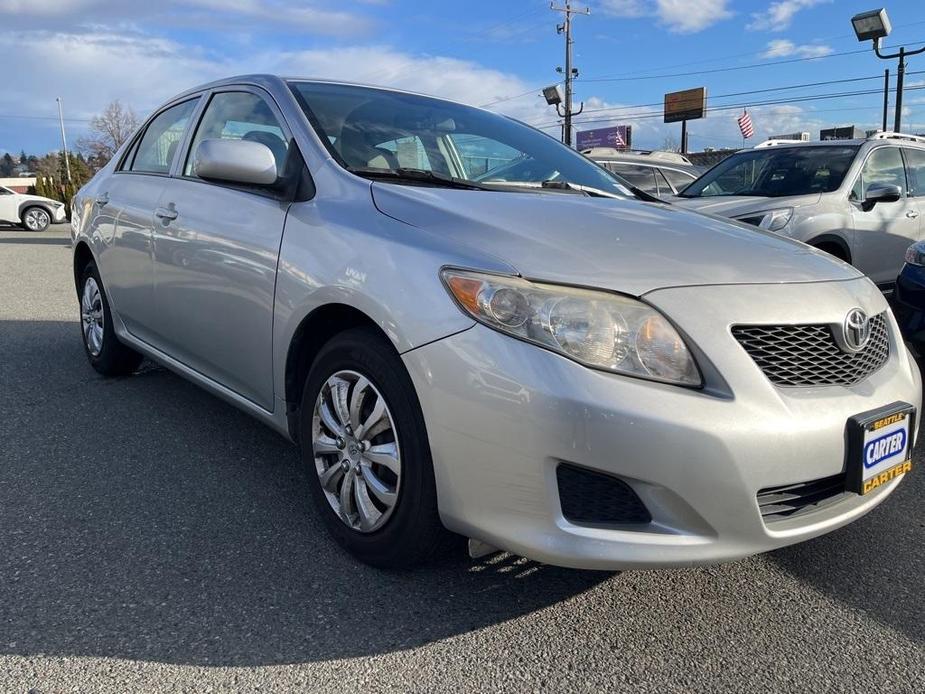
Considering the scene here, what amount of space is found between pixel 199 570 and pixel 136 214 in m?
2.08

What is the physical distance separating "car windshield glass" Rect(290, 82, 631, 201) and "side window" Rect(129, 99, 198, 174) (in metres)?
0.95

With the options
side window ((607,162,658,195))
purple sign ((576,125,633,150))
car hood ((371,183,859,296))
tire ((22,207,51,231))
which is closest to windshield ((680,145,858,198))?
side window ((607,162,658,195))

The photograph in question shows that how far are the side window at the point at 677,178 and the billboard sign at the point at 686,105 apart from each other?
3939 centimetres

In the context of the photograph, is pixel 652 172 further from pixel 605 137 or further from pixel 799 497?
pixel 605 137

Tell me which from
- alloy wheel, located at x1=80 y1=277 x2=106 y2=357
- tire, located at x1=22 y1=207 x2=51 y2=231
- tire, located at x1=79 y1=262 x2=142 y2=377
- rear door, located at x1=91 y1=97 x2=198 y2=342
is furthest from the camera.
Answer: tire, located at x1=22 y1=207 x2=51 y2=231

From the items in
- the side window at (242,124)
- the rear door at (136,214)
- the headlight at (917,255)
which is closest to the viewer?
the side window at (242,124)

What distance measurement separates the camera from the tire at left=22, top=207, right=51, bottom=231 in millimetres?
20625

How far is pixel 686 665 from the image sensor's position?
2.06 metres

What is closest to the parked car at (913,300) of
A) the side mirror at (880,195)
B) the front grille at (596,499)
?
the side mirror at (880,195)

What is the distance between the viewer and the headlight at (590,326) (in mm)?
1952

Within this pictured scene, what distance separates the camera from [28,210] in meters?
20.6

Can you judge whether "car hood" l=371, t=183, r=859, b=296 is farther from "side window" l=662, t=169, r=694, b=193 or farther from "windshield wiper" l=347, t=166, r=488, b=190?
"side window" l=662, t=169, r=694, b=193

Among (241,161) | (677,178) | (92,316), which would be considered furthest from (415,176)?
(677,178)

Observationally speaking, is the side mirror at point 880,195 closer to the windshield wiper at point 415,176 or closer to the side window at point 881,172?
the side window at point 881,172
